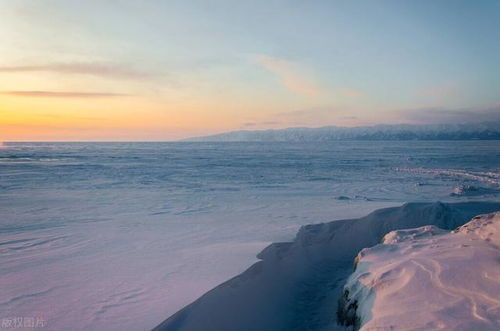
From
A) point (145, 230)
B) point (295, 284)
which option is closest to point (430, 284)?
point (295, 284)

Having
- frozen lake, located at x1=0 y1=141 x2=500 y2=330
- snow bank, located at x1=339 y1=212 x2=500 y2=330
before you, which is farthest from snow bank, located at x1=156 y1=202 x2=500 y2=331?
snow bank, located at x1=339 y1=212 x2=500 y2=330

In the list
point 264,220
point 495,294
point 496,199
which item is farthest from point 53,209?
point 496,199

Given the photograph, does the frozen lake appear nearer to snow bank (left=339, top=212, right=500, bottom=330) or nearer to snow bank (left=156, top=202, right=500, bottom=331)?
snow bank (left=156, top=202, right=500, bottom=331)

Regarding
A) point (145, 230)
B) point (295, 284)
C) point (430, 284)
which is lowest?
point (295, 284)

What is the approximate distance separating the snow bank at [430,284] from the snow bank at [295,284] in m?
0.73

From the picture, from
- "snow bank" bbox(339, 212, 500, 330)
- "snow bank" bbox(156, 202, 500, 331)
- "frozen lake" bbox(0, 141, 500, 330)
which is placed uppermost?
"snow bank" bbox(339, 212, 500, 330)

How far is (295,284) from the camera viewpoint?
18.2ft

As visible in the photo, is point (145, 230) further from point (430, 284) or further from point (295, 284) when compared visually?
point (430, 284)

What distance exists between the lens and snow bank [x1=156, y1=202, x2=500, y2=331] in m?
4.32

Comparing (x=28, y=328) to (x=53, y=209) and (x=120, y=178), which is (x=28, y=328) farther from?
(x=120, y=178)

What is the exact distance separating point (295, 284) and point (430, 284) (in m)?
2.43

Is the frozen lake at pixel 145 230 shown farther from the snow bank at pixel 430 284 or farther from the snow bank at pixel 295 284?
the snow bank at pixel 430 284

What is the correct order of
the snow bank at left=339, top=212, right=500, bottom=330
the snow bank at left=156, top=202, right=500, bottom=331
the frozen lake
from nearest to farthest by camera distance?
the snow bank at left=339, top=212, right=500, bottom=330 → the snow bank at left=156, top=202, right=500, bottom=331 → the frozen lake

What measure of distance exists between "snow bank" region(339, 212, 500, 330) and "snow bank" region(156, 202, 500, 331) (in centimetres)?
73
